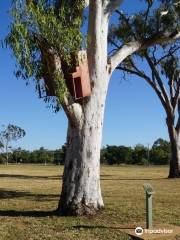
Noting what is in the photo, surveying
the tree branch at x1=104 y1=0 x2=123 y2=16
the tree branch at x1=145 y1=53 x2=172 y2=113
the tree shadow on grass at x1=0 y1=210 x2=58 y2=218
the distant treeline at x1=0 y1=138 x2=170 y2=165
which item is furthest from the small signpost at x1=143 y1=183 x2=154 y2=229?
the distant treeline at x1=0 y1=138 x2=170 y2=165

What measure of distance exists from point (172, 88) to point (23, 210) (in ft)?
72.1

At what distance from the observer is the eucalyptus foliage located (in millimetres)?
11828

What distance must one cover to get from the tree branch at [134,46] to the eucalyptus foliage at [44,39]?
175 centimetres

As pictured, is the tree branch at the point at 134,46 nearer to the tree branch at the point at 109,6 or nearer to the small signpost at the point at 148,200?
the tree branch at the point at 109,6

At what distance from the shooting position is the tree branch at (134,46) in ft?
46.7

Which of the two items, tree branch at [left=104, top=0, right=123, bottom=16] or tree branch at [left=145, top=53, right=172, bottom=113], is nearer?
tree branch at [left=104, top=0, right=123, bottom=16]

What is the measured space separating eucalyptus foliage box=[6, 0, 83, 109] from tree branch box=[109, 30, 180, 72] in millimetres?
1748

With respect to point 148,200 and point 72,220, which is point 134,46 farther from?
point 148,200

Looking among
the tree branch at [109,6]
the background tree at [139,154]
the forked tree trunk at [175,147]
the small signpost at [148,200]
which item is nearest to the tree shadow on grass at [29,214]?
the small signpost at [148,200]

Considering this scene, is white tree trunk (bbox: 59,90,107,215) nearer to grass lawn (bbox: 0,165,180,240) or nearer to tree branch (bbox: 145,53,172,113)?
grass lawn (bbox: 0,165,180,240)

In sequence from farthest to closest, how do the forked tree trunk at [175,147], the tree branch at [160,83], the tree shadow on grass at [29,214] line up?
the forked tree trunk at [175,147]
the tree branch at [160,83]
the tree shadow on grass at [29,214]

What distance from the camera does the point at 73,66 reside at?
12867mm

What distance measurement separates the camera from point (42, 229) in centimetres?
1117

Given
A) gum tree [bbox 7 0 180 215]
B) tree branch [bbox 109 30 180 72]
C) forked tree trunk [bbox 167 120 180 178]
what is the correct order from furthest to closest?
forked tree trunk [bbox 167 120 180 178], tree branch [bbox 109 30 180 72], gum tree [bbox 7 0 180 215]
